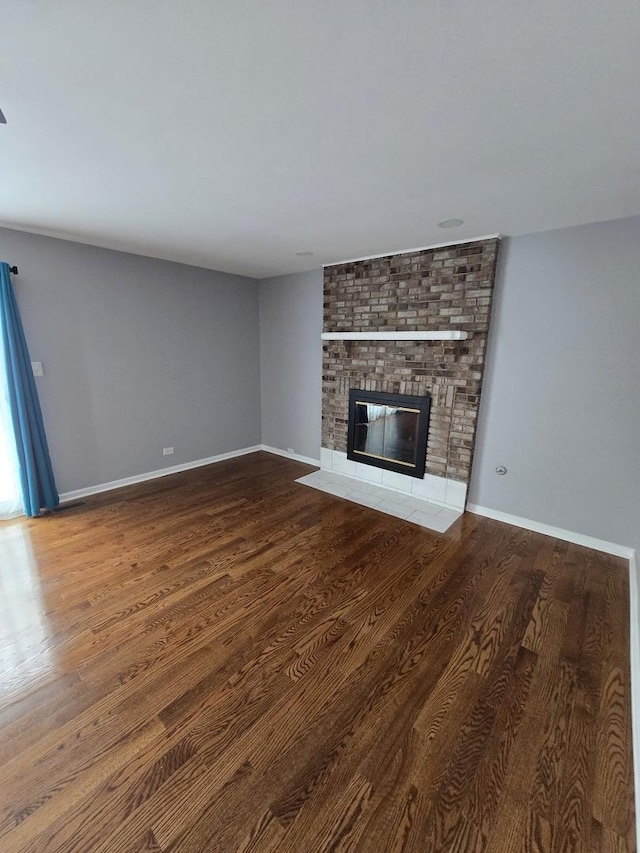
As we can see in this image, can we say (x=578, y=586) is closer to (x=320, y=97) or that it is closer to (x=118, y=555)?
(x=320, y=97)

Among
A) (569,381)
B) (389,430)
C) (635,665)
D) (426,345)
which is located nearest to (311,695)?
(635,665)

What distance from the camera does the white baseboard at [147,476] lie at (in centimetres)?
368

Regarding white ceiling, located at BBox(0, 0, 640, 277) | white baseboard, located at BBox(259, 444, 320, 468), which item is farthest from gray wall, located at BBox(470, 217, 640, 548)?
white baseboard, located at BBox(259, 444, 320, 468)

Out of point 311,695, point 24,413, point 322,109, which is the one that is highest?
point 322,109

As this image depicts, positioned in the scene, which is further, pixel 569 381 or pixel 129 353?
pixel 129 353

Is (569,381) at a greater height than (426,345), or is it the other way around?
(426,345)

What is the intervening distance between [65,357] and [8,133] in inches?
87.4

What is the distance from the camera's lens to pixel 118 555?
271 centimetres

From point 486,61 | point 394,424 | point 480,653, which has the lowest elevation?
point 480,653

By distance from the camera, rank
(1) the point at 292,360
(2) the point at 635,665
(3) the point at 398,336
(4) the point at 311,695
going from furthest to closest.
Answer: (1) the point at 292,360, (3) the point at 398,336, (2) the point at 635,665, (4) the point at 311,695

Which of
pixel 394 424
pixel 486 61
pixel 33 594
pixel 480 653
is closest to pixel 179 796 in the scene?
pixel 480 653

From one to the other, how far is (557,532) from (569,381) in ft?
4.24

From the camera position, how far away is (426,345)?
3529 millimetres

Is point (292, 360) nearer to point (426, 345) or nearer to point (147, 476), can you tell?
point (426, 345)
